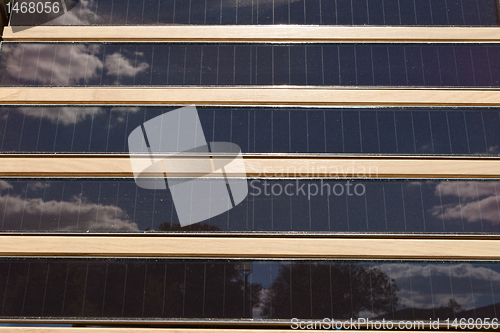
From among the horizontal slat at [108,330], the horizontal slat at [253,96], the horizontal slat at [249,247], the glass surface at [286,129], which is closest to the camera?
the horizontal slat at [108,330]

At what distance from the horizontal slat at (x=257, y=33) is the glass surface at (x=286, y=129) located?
4.06 metres

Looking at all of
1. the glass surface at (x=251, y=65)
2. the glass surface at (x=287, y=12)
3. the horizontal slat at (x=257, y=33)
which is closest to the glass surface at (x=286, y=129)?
the glass surface at (x=251, y=65)

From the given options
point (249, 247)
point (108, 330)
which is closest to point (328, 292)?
point (249, 247)

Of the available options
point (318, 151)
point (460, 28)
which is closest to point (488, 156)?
point (460, 28)

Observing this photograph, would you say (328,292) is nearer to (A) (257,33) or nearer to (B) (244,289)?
(B) (244,289)

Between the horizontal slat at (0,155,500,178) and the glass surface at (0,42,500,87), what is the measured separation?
4.17m

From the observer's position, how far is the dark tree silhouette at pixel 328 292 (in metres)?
14.5

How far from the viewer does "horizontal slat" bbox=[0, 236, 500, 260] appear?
14.8 metres

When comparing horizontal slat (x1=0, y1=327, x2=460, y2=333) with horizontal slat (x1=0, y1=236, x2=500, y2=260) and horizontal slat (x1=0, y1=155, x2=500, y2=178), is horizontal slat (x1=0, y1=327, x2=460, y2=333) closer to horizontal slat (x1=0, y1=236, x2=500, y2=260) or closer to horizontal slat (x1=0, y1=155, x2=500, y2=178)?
horizontal slat (x1=0, y1=236, x2=500, y2=260)

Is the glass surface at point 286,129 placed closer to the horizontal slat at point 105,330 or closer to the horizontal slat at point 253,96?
the horizontal slat at point 253,96

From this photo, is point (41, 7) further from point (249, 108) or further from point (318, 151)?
point (318, 151)

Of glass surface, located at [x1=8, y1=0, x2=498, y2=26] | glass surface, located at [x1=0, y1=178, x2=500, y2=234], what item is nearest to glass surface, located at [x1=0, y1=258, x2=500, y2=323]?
glass surface, located at [x1=0, y1=178, x2=500, y2=234]

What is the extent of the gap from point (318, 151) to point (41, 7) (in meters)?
17.4

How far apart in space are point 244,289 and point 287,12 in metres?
14.8
